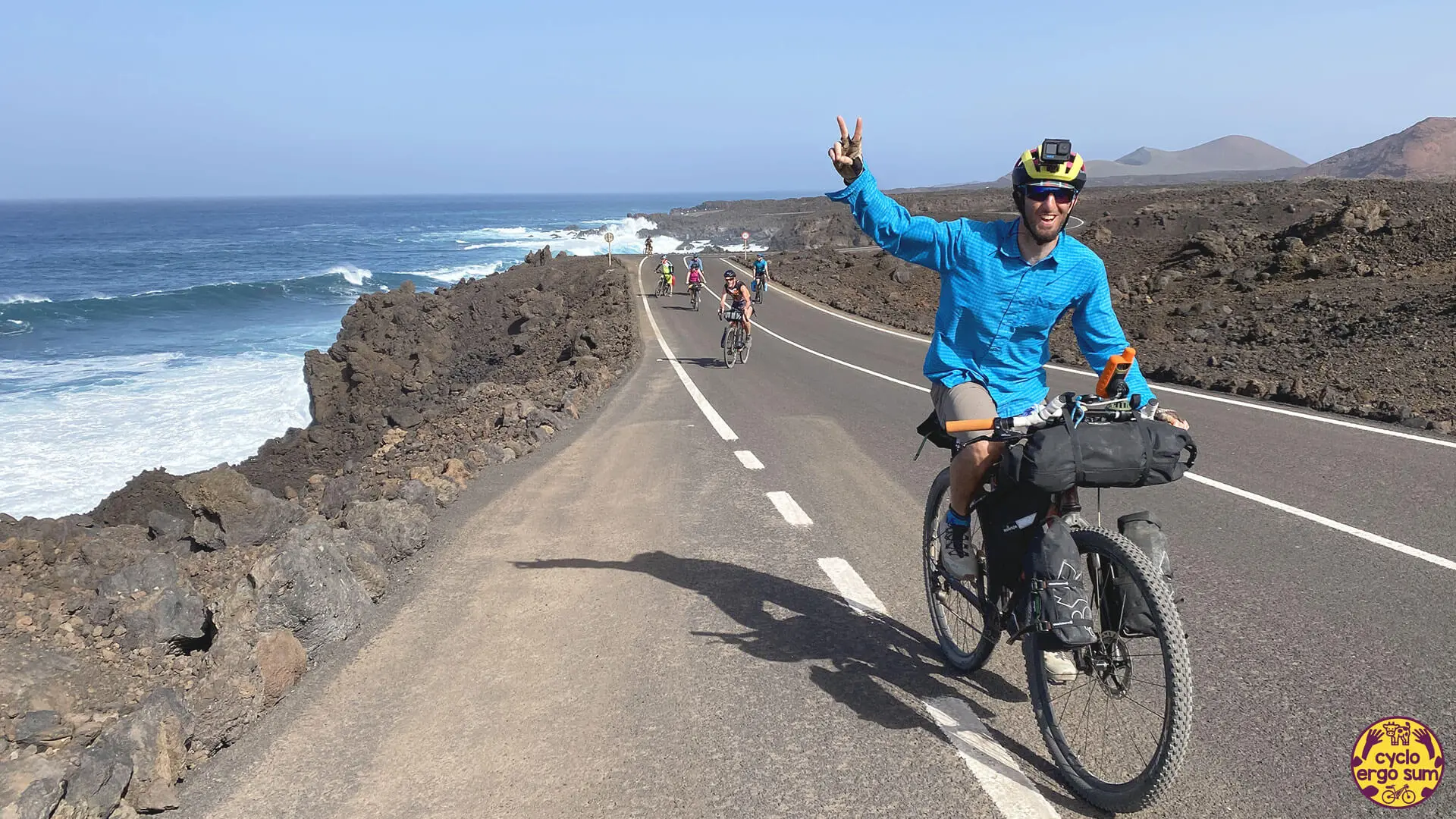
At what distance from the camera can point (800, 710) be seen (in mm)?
3652

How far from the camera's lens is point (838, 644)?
4.27 metres

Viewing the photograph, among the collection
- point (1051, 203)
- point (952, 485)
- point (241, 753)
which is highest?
point (1051, 203)

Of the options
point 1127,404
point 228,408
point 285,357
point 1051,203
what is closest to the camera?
point 1127,404

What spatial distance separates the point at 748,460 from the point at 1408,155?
5359 inches

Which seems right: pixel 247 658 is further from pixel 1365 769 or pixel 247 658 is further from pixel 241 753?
pixel 1365 769

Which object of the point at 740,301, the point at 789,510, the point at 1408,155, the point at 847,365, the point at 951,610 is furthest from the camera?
the point at 1408,155

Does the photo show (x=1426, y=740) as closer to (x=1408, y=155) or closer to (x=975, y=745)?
(x=975, y=745)

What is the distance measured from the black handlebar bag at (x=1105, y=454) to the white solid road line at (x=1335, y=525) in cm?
228

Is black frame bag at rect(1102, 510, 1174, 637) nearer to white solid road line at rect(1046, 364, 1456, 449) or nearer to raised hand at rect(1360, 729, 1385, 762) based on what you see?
raised hand at rect(1360, 729, 1385, 762)

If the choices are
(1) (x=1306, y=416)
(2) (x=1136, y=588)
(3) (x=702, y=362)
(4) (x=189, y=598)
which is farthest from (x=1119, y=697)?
(3) (x=702, y=362)

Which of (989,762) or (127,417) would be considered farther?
(127,417)

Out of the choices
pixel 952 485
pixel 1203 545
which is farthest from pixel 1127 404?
pixel 1203 545

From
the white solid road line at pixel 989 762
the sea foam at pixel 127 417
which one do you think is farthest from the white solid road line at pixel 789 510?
the sea foam at pixel 127 417

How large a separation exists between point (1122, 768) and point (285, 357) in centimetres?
4045
